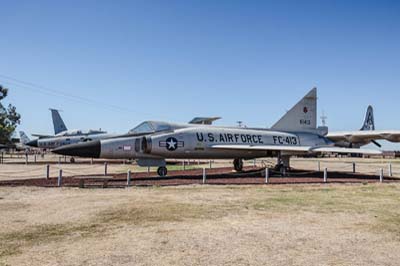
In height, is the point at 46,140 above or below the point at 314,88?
below

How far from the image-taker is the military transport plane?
17.5 m

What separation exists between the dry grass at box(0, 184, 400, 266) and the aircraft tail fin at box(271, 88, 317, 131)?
1321cm

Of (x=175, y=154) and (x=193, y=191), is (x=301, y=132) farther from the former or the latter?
(x=193, y=191)

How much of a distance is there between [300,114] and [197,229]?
19.4 m

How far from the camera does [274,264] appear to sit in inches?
193

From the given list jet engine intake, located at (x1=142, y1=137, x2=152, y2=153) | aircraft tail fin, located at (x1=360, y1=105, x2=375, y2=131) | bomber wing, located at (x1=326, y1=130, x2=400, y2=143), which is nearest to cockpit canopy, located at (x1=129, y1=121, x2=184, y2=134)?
jet engine intake, located at (x1=142, y1=137, x2=152, y2=153)

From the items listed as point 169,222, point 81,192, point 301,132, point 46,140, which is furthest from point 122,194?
point 46,140

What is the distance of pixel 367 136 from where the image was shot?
74.6 ft

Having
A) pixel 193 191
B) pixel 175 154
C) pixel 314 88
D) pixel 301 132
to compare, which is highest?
pixel 314 88

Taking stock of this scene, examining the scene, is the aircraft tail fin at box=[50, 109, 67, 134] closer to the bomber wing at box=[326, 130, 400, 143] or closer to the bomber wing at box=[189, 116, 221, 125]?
the bomber wing at box=[189, 116, 221, 125]

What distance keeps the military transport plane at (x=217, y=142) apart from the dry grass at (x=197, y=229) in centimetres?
591

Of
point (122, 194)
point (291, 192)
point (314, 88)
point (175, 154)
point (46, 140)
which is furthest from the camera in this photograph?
point (46, 140)

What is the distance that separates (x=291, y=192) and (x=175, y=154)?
7.78 m

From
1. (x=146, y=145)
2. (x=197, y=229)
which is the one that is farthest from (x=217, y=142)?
(x=197, y=229)
